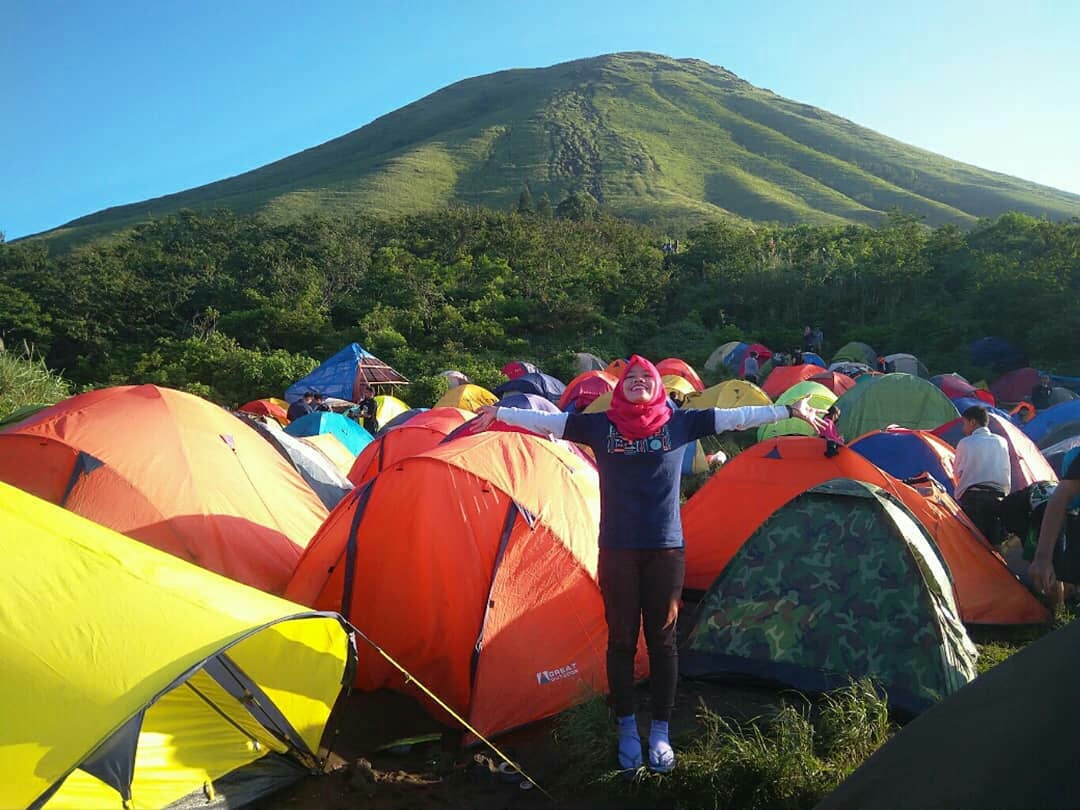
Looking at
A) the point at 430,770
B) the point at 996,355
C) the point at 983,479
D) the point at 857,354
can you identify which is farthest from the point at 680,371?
the point at 430,770

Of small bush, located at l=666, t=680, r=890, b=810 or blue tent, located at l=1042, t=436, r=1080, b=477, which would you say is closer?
small bush, located at l=666, t=680, r=890, b=810

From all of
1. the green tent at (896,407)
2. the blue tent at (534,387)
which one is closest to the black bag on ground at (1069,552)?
the green tent at (896,407)

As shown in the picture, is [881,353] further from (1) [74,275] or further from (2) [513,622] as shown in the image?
(1) [74,275]

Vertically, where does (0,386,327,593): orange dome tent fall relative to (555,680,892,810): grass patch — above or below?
above

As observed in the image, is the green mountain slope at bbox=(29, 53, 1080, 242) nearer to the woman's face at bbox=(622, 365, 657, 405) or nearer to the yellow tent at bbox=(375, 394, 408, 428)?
the yellow tent at bbox=(375, 394, 408, 428)

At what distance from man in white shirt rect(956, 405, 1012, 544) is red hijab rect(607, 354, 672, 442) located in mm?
4341

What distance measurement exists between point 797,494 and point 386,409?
478 inches

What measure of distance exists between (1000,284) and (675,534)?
24631mm

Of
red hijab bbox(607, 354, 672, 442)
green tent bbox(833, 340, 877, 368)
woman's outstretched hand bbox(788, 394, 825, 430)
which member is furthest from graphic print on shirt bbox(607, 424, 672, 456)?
green tent bbox(833, 340, 877, 368)

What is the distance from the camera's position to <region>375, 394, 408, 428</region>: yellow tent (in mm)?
16188

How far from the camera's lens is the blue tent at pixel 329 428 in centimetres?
1132

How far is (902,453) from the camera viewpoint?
853cm

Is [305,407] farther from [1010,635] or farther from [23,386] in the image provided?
[1010,635]

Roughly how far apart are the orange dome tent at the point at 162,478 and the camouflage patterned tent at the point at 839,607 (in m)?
3.35
